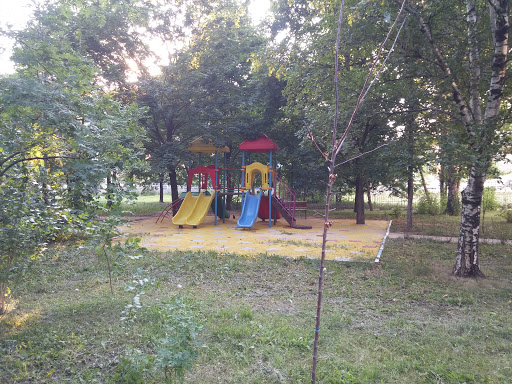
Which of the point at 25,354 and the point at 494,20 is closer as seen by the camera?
the point at 25,354

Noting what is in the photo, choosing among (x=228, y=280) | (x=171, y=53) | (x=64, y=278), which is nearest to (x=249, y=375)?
(x=228, y=280)

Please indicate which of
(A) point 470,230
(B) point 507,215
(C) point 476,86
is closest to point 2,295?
(A) point 470,230

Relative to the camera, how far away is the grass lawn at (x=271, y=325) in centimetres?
273

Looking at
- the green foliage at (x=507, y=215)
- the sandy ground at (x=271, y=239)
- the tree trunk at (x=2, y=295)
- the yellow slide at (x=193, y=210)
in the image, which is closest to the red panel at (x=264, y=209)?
the sandy ground at (x=271, y=239)

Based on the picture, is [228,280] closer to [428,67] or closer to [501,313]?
[501,313]

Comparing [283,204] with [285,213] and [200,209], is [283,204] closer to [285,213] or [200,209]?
[285,213]

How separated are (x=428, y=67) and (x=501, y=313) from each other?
4.10m

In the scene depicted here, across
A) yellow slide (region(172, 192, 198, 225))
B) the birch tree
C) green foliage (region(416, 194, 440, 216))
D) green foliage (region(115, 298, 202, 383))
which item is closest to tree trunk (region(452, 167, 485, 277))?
the birch tree

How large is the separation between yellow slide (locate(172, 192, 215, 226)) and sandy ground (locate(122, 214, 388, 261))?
0.88ft

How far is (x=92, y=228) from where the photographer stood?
3133mm

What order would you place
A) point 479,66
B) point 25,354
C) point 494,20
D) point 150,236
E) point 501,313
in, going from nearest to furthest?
point 25,354
point 501,313
point 494,20
point 479,66
point 150,236

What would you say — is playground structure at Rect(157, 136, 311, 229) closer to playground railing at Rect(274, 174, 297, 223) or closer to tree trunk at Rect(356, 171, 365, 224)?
playground railing at Rect(274, 174, 297, 223)

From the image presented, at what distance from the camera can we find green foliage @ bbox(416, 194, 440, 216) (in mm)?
15719

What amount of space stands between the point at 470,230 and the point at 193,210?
8.86m
